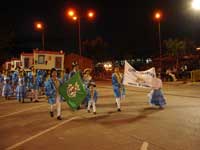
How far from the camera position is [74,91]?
1067 cm

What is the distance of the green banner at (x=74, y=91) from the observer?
10602mm

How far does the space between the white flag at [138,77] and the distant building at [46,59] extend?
305 inches

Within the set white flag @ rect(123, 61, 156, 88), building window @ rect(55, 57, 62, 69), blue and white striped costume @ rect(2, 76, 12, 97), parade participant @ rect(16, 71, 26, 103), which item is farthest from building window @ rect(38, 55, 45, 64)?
white flag @ rect(123, 61, 156, 88)

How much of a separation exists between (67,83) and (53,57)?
9.55m

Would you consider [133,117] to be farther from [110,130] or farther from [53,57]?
[53,57]

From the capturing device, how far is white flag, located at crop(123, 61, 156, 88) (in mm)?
12836

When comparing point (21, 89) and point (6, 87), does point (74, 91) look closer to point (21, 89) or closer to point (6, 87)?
point (21, 89)

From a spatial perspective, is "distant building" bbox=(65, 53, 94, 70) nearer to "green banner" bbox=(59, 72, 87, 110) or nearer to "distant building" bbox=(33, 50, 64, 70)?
"distant building" bbox=(33, 50, 64, 70)

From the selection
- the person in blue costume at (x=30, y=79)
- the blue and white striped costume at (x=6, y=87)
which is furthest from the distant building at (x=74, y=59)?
the person in blue costume at (x=30, y=79)

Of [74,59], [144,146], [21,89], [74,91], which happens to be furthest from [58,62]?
[144,146]

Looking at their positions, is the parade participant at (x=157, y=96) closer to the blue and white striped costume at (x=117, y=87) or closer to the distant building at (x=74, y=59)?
the blue and white striped costume at (x=117, y=87)

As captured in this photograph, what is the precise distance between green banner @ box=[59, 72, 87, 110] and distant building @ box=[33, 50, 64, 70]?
8.78 metres

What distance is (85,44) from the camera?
55.2 meters

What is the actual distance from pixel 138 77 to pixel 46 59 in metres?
8.13
